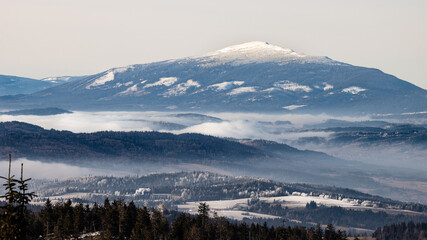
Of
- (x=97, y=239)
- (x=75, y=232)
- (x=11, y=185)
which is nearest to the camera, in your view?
(x=11, y=185)

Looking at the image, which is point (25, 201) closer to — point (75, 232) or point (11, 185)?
point (11, 185)

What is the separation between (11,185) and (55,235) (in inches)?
3675

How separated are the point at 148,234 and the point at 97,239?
15.2 metres

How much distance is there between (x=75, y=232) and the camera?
19838 cm

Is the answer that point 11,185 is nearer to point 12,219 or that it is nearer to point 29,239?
point 12,219

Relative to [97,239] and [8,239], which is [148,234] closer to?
[97,239]

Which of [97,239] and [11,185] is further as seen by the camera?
[97,239]

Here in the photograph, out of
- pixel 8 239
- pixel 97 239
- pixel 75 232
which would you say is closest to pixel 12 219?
pixel 8 239

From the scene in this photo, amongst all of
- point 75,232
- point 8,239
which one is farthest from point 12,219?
point 75,232

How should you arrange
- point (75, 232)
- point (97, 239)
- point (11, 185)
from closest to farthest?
1. point (11, 185)
2. point (97, 239)
3. point (75, 232)

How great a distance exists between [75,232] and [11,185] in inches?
3938

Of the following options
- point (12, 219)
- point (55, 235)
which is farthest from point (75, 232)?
point (12, 219)

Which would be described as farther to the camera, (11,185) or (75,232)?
(75,232)

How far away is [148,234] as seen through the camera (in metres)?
198
